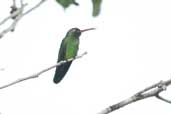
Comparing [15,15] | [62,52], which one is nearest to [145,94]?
[15,15]

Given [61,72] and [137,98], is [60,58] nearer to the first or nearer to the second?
[61,72]

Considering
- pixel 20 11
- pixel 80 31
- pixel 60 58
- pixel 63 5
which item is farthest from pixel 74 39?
pixel 20 11

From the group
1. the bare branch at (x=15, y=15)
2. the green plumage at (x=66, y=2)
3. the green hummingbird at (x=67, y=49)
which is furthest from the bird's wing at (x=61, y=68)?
the bare branch at (x=15, y=15)

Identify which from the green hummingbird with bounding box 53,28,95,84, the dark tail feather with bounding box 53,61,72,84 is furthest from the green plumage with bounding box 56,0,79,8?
the dark tail feather with bounding box 53,61,72,84

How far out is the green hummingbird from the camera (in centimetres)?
307

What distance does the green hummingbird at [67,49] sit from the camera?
121 inches

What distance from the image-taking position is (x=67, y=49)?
3191mm

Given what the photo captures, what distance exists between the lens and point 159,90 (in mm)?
1766

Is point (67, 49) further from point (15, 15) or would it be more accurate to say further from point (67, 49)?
point (15, 15)

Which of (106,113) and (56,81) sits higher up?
(106,113)

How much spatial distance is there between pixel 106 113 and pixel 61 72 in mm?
1482

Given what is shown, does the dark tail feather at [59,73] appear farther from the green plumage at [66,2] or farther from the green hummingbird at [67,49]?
the green plumage at [66,2]

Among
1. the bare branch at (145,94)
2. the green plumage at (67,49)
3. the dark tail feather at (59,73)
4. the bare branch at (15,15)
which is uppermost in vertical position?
the bare branch at (15,15)

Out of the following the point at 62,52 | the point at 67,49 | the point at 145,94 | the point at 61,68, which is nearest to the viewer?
the point at 145,94
